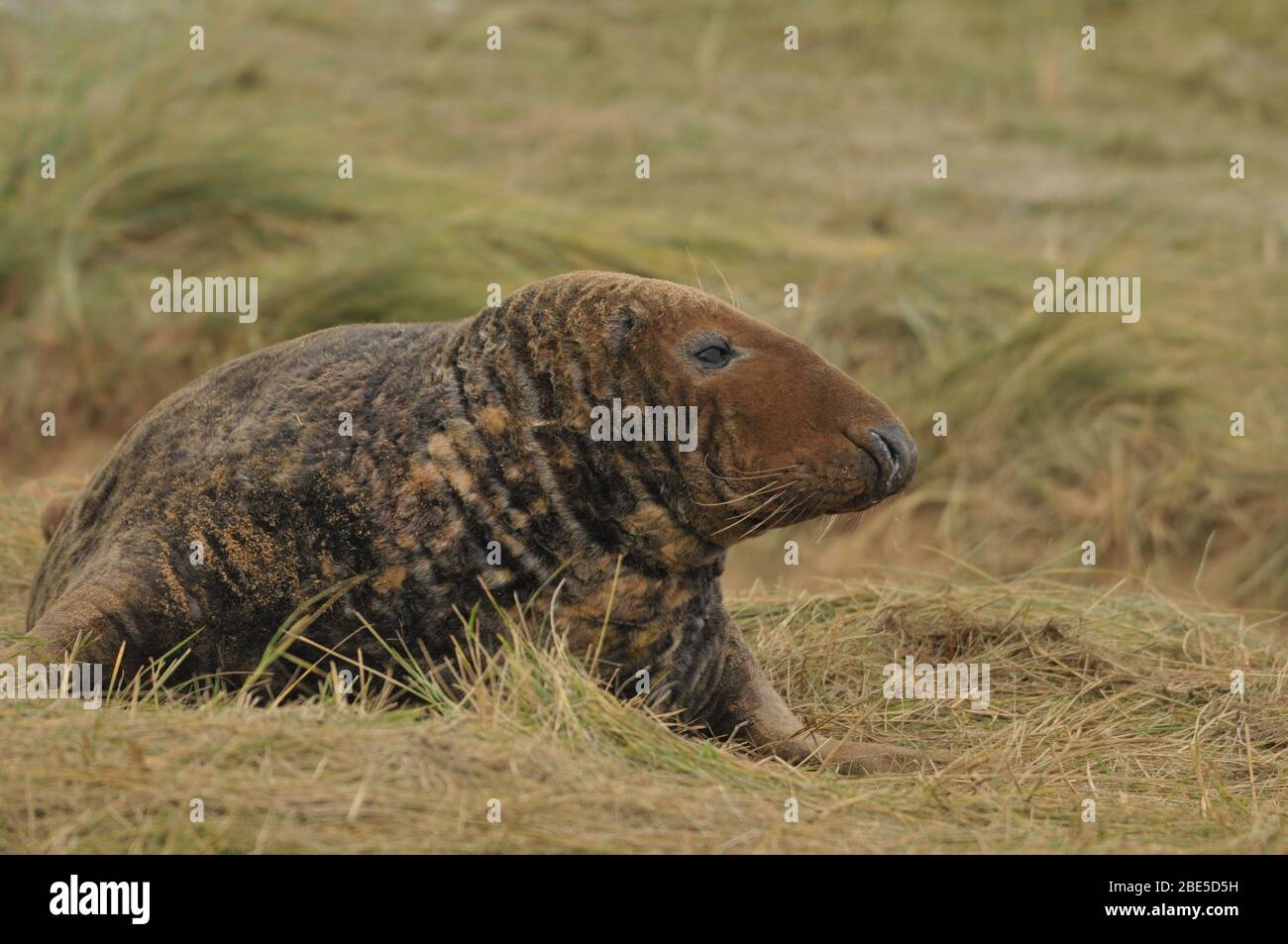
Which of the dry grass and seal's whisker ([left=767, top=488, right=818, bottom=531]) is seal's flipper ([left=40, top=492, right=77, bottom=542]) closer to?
the dry grass

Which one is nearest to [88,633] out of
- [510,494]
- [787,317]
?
[510,494]

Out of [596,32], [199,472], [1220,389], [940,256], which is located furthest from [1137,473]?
[596,32]

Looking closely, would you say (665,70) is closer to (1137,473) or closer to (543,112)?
(543,112)

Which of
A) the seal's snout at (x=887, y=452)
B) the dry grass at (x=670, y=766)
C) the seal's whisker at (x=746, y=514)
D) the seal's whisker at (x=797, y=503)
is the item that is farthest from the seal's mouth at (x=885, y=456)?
the dry grass at (x=670, y=766)

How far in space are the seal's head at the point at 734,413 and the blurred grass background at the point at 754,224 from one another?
3008 mm

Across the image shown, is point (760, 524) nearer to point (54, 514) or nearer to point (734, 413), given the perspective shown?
point (734, 413)

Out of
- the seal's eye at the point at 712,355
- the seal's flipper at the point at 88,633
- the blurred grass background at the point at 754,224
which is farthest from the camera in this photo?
the blurred grass background at the point at 754,224

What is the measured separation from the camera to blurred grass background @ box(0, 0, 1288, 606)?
9820 millimetres

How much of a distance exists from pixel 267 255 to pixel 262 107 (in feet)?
6.94

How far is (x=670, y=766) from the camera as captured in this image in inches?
181

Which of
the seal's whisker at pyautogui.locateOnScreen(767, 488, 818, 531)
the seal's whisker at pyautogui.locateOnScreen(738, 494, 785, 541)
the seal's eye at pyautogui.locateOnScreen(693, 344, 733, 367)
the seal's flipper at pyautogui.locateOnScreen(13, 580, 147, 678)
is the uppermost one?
the seal's eye at pyautogui.locateOnScreen(693, 344, 733, 367)

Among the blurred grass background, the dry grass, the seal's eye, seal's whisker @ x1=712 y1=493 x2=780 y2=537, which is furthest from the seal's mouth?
the blurred grass background

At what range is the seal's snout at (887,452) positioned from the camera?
4.81 m

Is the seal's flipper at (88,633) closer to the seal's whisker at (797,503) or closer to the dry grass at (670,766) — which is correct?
the dry grass at (670,766)
